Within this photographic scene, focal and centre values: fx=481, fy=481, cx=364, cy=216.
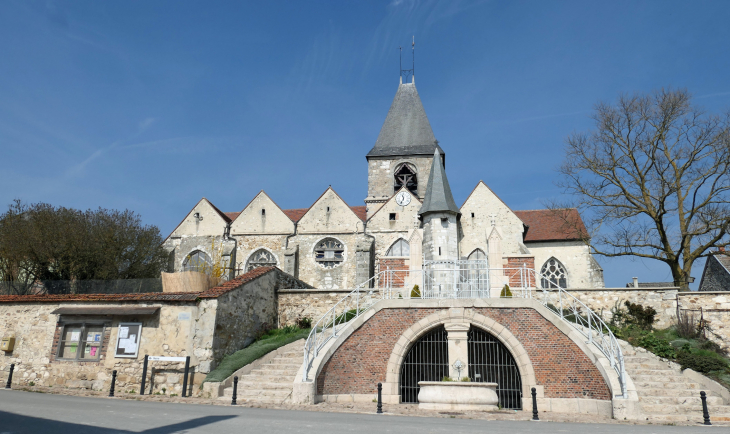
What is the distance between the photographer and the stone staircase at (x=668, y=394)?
32.2ft

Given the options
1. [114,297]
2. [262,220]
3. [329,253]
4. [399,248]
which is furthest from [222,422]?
[262,220]

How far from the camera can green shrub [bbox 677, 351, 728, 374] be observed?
1203 cm

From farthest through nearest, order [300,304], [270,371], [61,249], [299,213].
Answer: [299,213] < [61,249] < [300,304] < [270,371]

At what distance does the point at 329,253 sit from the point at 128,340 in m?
13.9

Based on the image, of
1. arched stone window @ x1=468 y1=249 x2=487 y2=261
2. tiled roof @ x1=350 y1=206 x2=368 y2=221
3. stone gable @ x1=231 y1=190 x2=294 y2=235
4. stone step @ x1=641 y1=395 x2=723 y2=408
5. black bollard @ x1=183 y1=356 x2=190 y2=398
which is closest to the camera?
stone step @ x1=641 y1=395 x2=723 y2=408

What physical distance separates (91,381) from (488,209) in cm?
1965

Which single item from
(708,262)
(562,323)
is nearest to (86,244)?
(562,323)

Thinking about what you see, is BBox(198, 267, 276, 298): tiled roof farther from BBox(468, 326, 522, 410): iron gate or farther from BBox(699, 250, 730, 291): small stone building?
BBox(699, 250, 730, 291): small stone building

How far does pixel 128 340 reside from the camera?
1321 centimetres

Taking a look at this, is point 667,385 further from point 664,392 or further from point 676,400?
point 676,400

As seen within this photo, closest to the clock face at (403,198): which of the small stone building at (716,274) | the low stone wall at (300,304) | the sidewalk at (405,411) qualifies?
the low stone wall at (300,304)

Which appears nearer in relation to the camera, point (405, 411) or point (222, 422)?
point (222, 422)

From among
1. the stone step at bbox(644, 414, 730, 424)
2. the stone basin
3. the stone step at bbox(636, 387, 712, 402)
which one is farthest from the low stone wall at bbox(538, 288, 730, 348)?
the stone step at bbox(644, 414, 730, 424)

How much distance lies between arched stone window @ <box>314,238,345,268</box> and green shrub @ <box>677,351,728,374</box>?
16669mm
